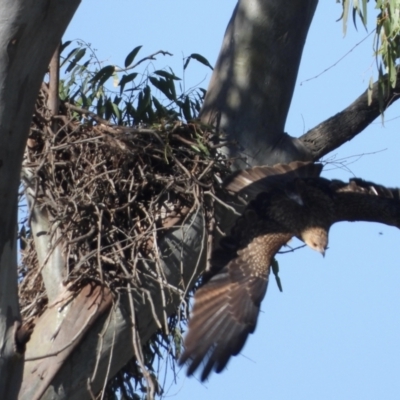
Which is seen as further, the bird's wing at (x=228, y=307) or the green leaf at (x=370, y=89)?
the green leaf at (x=370, y=89)

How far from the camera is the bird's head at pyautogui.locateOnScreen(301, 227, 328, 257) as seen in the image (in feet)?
14.5

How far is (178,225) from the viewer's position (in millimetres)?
3906

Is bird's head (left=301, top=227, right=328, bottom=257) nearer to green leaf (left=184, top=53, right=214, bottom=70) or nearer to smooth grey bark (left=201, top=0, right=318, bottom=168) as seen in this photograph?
smooth grey bark (left=201, top=0, right=318, bottom=168)

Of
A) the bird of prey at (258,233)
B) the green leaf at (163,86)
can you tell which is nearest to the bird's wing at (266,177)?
the bird of prey at (258,233)

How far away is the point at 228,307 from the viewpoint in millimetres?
3906

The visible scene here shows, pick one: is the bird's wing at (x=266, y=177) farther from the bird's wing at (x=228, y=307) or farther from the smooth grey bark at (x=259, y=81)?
the bird's wing at (x=228, y=307)

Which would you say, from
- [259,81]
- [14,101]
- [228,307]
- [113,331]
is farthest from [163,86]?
[14,101]

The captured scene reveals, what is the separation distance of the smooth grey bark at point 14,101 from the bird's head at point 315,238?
203 centimetres

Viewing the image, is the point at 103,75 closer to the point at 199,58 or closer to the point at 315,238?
the point at 199,58

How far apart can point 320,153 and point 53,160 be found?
3.99ft

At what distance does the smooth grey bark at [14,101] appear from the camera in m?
2.59

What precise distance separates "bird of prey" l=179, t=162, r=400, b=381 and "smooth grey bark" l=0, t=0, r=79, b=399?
112 centimetres

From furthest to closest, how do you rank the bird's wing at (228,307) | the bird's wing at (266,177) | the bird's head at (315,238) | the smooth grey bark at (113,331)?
the bird's head at (315,238) → the bird's wing at (266,177) → the bird's wing at (228,307) → the smooth grey bark at (113,331)

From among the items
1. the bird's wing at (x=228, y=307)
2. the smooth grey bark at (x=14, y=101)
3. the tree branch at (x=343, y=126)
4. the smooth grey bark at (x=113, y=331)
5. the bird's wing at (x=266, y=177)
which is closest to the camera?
the smooth grey bark at (x=14, y=101)
